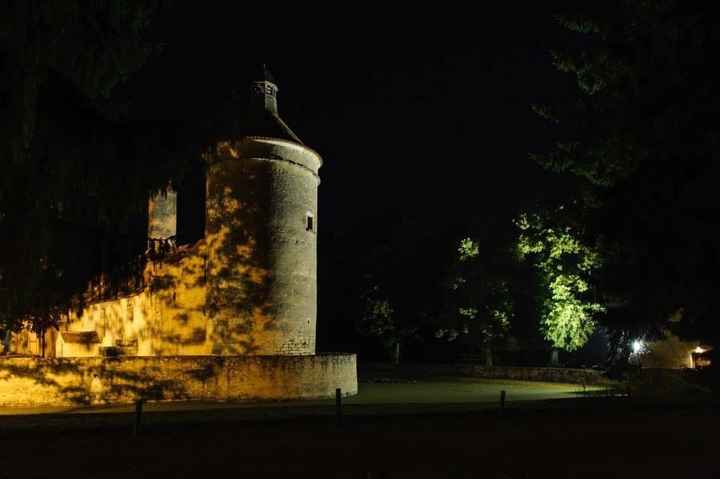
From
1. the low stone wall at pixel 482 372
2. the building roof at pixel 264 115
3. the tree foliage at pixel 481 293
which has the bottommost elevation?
the low stone wall at pixel 482 372

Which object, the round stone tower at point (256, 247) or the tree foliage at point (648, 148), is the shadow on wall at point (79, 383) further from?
the tree foliage at point (648, 148)

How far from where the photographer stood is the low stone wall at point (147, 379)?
20.8 m

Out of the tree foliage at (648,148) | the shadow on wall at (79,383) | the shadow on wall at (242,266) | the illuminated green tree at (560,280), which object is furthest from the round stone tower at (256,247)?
the illuminated green tree at (560,280)

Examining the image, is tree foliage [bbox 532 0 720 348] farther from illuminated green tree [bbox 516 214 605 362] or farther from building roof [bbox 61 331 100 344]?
building roof [bbox 61 331 100 344]

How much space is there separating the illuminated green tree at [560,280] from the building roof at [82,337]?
62.6 feet

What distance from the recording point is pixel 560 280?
32.7 m

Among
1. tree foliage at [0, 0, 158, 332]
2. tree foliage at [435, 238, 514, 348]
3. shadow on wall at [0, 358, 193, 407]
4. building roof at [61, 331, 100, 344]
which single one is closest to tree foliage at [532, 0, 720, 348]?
tree foliage at [0, 0, 158, 332]

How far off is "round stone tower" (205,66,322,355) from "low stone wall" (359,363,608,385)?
43.5ft

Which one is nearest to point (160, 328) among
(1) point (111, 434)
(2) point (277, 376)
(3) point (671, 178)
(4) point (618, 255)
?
(2) point (277, 376)

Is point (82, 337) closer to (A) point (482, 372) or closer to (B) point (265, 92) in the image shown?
(B) point (265, 92)

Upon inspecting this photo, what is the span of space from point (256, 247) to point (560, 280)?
→ 1499cm

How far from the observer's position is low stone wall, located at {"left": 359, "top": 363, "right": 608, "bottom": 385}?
1268 inches

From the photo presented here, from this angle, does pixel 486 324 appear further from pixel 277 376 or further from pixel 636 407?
pixel 636 407

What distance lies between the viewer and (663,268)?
47.6 ft
